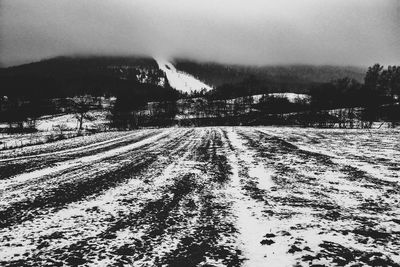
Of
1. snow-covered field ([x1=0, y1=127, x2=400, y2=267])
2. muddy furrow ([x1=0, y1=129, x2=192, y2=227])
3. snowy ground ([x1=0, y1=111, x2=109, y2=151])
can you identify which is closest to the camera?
snow-covered field ([x1=0, y1=127, x2=400, y2=267])

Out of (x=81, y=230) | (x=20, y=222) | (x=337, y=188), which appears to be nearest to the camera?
(x=81, y=230)

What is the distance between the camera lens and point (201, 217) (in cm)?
638

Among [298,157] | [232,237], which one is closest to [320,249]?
[232,237]

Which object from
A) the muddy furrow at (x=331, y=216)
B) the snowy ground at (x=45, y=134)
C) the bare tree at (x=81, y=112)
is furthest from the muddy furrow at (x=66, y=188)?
the bare tree at (x=81, y=112)

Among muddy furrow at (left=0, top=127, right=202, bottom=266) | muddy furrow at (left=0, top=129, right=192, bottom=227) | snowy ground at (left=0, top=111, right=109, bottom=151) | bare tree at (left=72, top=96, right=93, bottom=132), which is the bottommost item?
snowy ground at (left=0, top=111, right=109, bottom=151)

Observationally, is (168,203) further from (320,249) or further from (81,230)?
(320,249)

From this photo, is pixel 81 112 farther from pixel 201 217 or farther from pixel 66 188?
pixel 201 217

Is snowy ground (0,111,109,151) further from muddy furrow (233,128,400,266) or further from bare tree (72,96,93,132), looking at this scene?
muddy furrow (233,128,400,266)

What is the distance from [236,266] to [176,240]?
1.25 m

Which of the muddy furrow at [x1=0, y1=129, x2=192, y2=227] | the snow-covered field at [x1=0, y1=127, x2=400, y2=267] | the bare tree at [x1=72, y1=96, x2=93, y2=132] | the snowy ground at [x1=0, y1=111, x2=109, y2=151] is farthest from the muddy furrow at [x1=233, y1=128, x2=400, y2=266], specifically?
the bare tree at [x1=72, y1=96, x2=93, y2=132]

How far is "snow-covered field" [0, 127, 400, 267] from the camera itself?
4.64 meters

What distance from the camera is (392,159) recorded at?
1448 centimetres

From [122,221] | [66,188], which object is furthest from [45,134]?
[122,221]

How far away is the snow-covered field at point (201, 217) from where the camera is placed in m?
4.64
